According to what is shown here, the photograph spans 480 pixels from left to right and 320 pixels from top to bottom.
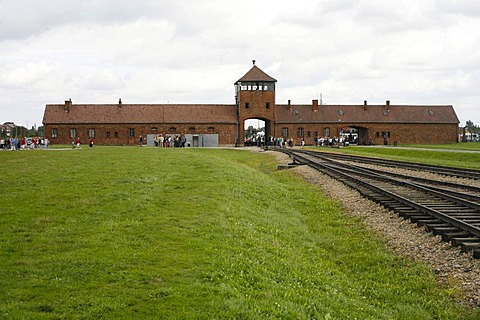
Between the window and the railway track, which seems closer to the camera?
the railway track

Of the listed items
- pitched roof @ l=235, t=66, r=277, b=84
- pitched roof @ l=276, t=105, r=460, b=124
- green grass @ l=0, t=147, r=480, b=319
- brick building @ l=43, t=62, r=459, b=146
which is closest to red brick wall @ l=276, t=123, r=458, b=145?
brick building @ l=43, t=62, r=459, b=146

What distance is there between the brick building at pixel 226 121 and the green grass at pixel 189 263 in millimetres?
57653

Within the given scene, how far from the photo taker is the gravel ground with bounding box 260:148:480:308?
8.29 m

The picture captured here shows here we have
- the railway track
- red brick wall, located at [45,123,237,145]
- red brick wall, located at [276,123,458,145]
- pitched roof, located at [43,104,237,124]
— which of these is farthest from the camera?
red brick wall, located at [276,123,458,145]

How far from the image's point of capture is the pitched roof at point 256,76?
253ft

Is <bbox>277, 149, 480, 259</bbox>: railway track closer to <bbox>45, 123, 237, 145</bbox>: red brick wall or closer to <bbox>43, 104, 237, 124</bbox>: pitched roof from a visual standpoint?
<bbox>45, 123, 237, 145</bbox>: red brick wall

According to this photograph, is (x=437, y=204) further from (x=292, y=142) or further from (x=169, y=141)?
(x=292, y=142)

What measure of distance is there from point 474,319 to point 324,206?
995cm

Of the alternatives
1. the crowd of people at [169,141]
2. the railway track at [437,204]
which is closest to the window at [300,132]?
the crowd of people at [169,141]

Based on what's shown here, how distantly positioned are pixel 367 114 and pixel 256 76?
59.2ft

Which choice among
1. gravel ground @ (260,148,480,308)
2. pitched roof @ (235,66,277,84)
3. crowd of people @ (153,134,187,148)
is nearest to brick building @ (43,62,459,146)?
pitched roof @ (235,66,277,84)

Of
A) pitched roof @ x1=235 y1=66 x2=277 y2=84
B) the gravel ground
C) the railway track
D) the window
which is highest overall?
pitched roof @ x1=235 y1=66 x2=277 y2=84

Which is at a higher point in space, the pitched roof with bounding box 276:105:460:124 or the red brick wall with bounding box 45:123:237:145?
the pitched roof with bounding box 276:105:460:124

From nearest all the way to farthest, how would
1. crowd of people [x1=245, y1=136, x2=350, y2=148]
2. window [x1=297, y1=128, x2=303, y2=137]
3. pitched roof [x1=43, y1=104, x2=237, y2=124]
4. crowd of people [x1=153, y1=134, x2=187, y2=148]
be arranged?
crowd of people [x1=153, y1=134, x2=187, y2=148] < crowd of people [x1=245, y1=136, x2=350, y2=148] < pitched roof [x1=43, y1=104, x2=237, y2=124] < window [x1=297, y1=128, x2=303, y2=137]
